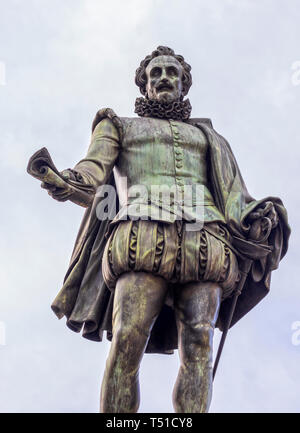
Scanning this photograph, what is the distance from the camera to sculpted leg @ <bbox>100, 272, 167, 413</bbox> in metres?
10.8

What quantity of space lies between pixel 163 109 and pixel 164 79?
341mm

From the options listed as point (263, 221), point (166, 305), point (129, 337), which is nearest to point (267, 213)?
point (263, 221)

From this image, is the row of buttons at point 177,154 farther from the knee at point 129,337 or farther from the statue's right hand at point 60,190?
the knee at point 129,337

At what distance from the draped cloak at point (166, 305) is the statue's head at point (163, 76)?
68 cm

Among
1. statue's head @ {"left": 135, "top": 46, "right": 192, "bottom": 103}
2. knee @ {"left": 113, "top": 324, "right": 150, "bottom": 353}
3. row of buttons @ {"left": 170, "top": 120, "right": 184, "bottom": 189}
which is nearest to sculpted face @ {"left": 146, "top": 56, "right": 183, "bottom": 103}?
statue's head @ {"left": 135, "top": 46, "right": 192, "bottom": 103}

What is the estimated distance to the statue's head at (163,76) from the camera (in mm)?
12727

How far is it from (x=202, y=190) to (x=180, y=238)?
0.81 metres

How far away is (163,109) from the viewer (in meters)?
12.6

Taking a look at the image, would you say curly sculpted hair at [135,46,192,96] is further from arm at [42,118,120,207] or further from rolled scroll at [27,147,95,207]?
rolled scroll at [27,147,95,207]

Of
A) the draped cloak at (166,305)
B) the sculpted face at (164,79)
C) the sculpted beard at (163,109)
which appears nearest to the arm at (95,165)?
the draped cloak at (166,305)

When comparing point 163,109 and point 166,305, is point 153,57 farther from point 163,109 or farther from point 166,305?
point 166,305

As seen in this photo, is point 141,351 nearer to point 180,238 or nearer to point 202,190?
point 180,238
